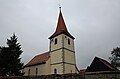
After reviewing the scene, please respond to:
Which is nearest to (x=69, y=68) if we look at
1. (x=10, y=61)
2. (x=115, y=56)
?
(x=10, y=61)

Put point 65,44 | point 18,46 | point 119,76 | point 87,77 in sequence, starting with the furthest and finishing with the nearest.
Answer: point 65,44 → point 18,46 → point 87,77 → point 119,76

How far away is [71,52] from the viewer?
29141mm

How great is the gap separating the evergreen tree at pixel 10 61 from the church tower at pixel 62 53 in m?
6.42

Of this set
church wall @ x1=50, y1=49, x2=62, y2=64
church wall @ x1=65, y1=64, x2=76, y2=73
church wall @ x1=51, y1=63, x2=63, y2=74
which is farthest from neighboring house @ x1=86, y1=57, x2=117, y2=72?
church wall @ x1=50, y1=49, x2=62, y2=64

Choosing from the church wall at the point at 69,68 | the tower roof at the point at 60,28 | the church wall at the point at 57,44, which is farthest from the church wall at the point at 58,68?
the tower roof at the point at 60,28

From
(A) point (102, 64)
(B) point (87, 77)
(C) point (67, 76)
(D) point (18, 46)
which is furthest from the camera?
Result: (D) point (18, 46)

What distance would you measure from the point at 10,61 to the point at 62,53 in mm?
8846

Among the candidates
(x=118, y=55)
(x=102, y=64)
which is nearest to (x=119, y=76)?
(x=102, y=64)

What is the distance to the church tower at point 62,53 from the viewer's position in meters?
26.6

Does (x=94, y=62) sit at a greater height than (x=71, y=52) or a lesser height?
lesser

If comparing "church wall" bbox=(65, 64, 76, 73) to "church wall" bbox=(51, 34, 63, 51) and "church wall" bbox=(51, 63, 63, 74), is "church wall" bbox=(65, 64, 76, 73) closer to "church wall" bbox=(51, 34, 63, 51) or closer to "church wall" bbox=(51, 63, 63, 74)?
"church wall" bbox=(51, 63, 63, 74)

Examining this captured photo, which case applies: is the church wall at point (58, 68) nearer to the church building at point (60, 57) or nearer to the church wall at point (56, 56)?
the church building at point (60, 57)

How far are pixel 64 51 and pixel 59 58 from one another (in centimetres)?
155

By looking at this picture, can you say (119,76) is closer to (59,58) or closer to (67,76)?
(67,76)
